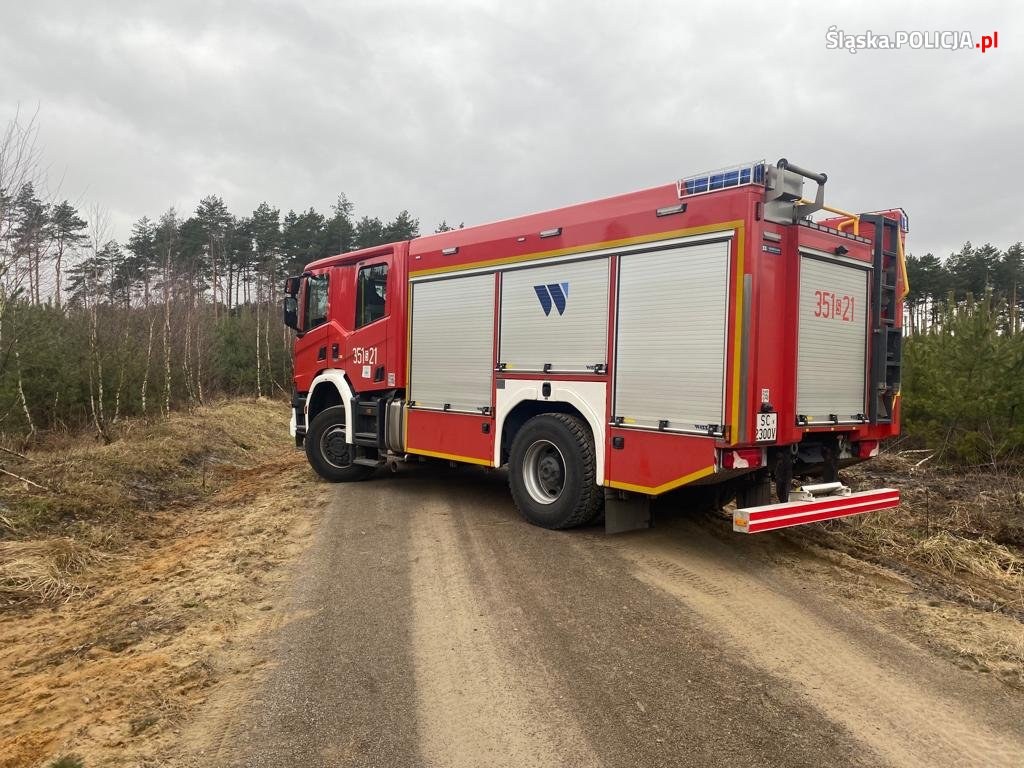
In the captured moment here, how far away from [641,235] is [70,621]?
5.13m

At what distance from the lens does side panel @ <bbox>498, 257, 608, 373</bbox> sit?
243 inches

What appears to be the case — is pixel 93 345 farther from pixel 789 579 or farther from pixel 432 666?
pixel 789 579

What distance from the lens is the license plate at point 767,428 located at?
16.9 feet

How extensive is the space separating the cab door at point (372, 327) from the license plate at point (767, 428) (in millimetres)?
4822

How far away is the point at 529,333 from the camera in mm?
6832

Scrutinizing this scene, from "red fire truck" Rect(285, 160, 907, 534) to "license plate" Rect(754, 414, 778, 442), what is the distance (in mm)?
15

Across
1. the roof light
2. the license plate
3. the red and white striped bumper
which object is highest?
the roof light


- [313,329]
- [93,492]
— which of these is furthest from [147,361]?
[93,492]

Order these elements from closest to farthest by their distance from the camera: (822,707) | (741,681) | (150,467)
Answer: (822,707), (741,681), (150,467)

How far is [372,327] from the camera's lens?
29.1 feet

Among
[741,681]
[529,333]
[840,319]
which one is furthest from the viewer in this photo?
[529,333]

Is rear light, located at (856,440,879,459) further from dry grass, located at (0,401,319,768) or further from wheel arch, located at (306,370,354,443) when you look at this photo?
wheel arch, located at (306,370,354,443)

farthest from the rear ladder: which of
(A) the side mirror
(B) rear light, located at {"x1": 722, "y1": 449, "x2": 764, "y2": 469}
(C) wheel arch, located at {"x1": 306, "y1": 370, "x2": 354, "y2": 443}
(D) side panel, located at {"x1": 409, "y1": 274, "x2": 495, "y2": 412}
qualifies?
(A) the side mirror

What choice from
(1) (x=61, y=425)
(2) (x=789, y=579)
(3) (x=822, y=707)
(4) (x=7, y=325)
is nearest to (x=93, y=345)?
(1) (x=61, y=425)
